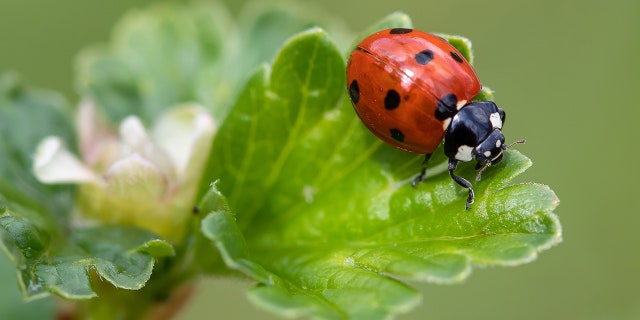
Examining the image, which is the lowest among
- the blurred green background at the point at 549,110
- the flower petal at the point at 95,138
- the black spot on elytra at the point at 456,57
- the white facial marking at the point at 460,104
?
the blurred green background at the point at 549,110

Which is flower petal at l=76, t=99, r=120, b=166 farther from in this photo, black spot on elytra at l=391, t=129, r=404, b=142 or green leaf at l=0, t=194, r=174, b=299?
black spot on elytra at l=391, t=129, r=404, b=142

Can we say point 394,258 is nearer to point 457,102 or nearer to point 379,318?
point 379,318

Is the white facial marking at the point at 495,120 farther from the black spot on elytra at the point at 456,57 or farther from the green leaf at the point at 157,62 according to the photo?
the green leaf at the point at 157,62

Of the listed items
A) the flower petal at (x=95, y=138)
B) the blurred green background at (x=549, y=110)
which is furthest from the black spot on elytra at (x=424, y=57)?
the blurred green background at (x=549, y=110)

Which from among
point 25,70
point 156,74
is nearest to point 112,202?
point 156,74

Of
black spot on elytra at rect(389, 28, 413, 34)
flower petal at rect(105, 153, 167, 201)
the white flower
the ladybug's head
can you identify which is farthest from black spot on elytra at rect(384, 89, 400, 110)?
flower petal at rect(105, 153, 167, 201)

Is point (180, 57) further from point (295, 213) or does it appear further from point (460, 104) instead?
point (460, 104)

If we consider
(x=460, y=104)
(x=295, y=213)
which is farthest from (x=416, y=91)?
(x=295, y=213)
